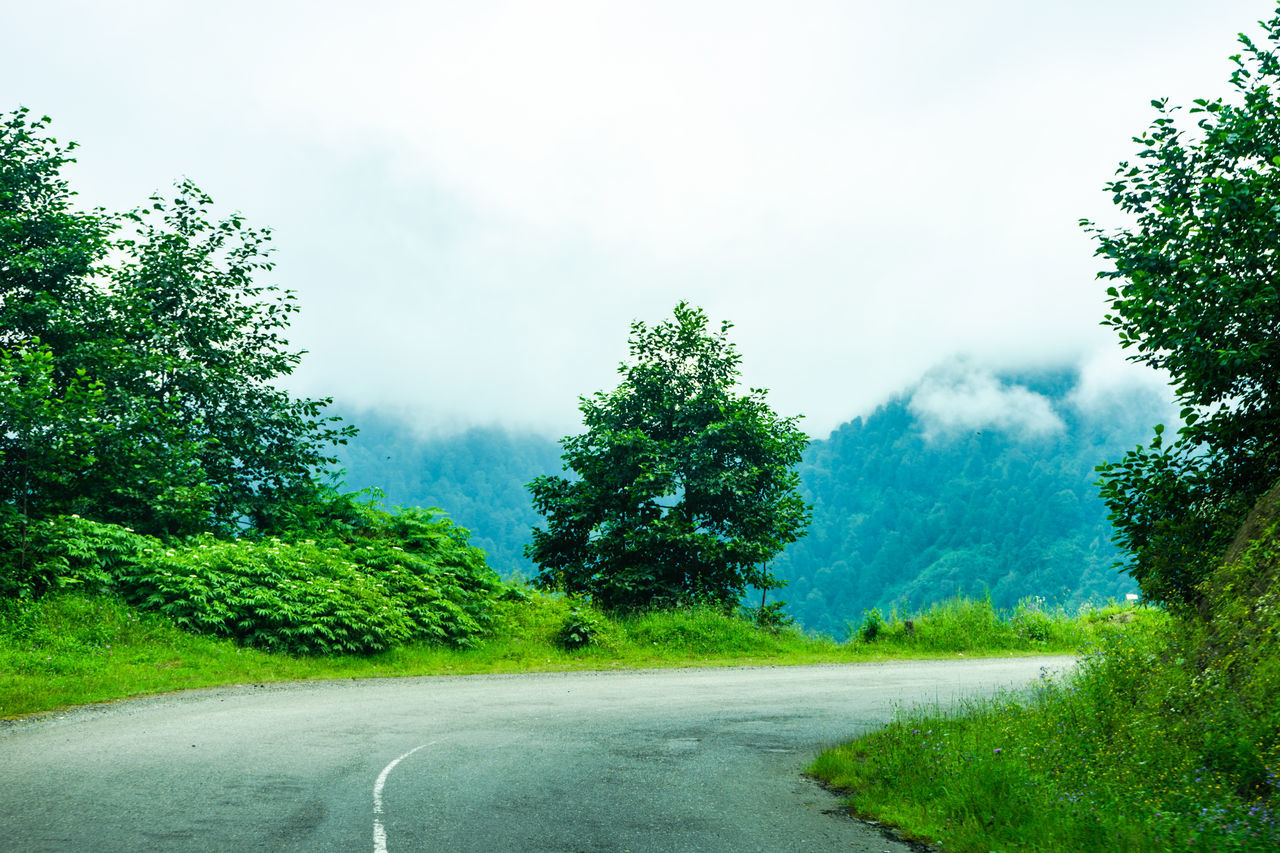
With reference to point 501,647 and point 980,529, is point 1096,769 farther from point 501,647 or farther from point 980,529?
point 980,529

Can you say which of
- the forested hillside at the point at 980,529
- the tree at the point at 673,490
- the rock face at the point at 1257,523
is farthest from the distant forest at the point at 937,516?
the rock face at the point at 1257,523

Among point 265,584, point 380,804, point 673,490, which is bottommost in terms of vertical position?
point 380,804

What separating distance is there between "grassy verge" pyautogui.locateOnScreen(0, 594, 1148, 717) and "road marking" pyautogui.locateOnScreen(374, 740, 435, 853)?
250 inches

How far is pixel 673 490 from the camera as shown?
1068 inches

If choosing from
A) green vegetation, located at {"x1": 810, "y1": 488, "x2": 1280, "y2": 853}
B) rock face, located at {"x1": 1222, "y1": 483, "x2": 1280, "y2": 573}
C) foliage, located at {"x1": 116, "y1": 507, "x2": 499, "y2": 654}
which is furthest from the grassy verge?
green vegetation, located at {"x1": 810, "y1": 488, "x2": 1280, "y2": 853}

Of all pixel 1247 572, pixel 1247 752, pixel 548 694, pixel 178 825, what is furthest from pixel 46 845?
pixel 1247 572

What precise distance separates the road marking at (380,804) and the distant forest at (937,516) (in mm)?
131858

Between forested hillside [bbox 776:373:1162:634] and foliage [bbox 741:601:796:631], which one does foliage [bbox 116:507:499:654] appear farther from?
forested hillside [bbox 776:373:1162:634]

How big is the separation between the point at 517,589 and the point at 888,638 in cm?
1117

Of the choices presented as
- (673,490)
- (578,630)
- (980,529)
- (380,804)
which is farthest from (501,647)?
(980,529)

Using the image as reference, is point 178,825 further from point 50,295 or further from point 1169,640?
point 50,295

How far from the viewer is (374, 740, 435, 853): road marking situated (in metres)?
5.78

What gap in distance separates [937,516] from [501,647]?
563ft

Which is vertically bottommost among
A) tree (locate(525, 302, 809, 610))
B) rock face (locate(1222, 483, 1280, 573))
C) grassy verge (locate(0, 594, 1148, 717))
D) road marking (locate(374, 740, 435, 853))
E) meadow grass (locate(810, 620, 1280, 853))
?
road marking (locate(374, 740, 435, 853))
